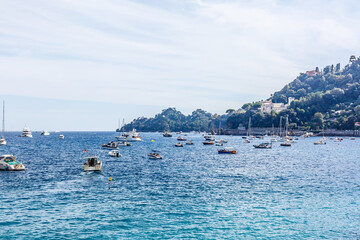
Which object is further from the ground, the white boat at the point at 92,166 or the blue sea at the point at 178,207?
the white boat at the point at 92,166

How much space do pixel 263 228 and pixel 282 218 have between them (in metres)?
4.40

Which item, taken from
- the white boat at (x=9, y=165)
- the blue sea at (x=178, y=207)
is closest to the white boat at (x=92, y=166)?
the blue sea at (x=178, y=207)

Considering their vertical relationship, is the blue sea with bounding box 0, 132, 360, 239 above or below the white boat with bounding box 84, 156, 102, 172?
below

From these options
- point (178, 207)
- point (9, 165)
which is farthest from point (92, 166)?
point (178, 207)

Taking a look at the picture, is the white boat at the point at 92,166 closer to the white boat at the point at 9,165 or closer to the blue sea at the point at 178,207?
the blue sea at the point at 178,207

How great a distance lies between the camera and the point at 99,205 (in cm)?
4447

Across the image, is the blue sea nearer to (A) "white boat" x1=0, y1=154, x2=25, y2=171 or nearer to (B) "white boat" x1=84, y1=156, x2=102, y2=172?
(B) "white boat" x1=84, y1=156, x2=102, y2=172

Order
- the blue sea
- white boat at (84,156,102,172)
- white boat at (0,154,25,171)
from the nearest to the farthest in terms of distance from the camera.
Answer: the blue sea
white boat at (0,154,25,171)
white boat at (84,156,102,172)

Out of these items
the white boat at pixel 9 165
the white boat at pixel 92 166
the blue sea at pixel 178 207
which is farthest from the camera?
the white boat at pixel 92 166

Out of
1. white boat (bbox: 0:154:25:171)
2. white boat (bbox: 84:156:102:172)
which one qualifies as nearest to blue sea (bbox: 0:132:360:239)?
white boat (bbox: 84:156:102:172)

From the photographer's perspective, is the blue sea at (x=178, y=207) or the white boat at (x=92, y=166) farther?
the white boat at (x=92, y=166)

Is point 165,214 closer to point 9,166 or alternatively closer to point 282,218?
point 282,218

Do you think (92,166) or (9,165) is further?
(92,166)

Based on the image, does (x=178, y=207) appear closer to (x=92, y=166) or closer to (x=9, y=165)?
(x=92, y=166)
